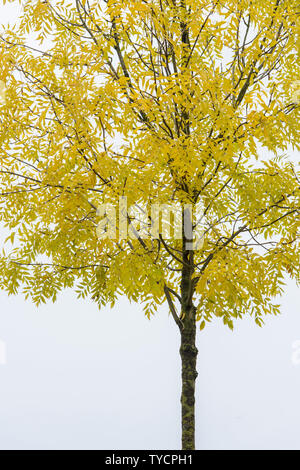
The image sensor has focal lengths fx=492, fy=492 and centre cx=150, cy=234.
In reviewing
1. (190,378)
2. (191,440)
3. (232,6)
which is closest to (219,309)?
(190,378)

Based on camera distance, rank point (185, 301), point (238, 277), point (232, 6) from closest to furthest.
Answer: point (238, 277) → point (232, 6) → point (185, 301)

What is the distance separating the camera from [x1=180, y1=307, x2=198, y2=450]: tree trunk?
6.46m

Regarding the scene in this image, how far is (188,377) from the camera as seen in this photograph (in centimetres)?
654

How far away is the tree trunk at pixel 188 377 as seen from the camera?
21.2 ft

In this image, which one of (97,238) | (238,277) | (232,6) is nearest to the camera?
(238,277)

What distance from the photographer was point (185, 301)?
6.67 metres

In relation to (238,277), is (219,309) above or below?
below

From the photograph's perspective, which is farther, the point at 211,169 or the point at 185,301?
the point at 185,301

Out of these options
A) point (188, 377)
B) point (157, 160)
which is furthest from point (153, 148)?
point (188, 377)

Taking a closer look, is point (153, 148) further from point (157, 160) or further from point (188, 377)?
point (188, 377)

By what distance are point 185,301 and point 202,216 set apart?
1.20m

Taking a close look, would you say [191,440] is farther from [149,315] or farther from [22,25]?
[22,25]

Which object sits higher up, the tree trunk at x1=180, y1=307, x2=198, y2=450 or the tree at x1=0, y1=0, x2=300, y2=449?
the tree at x1=0, y1=0, x2=300, y2=449
